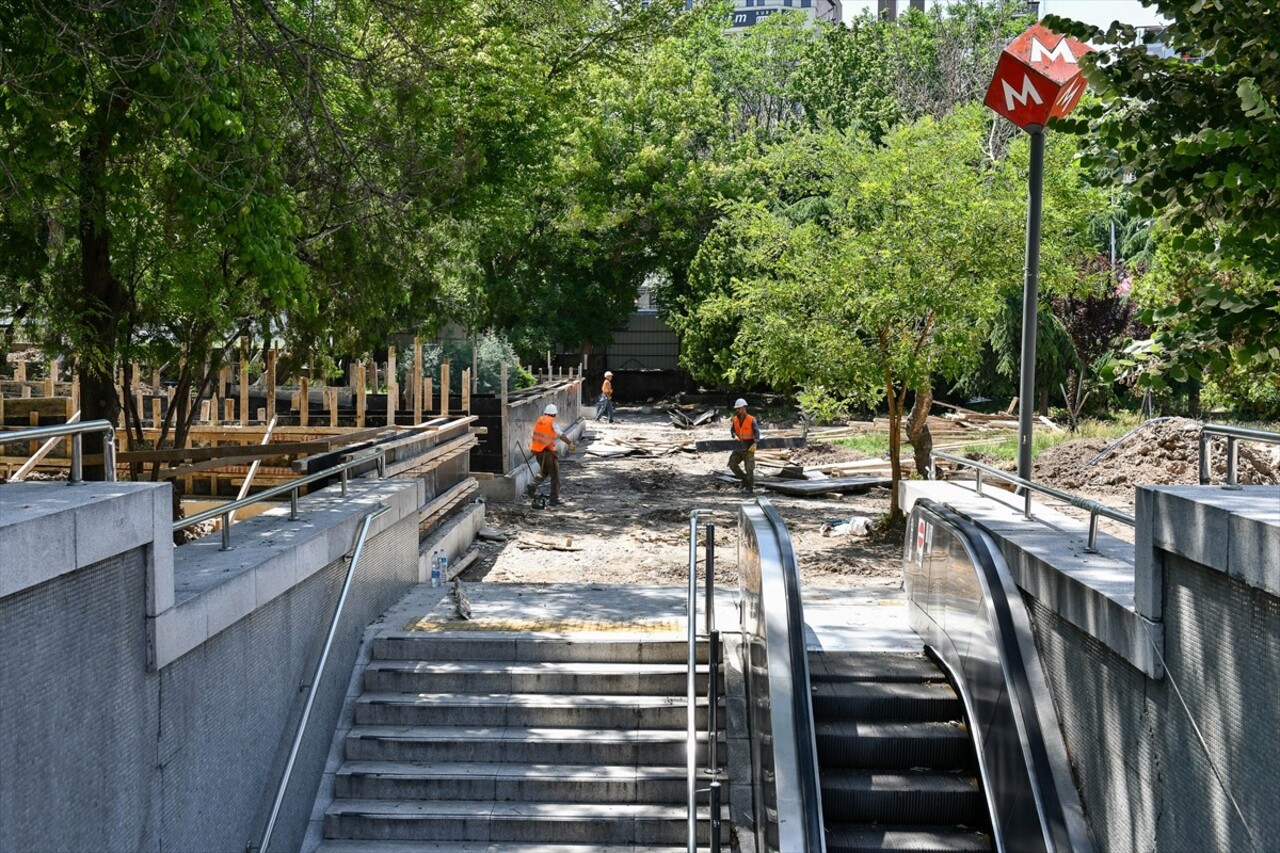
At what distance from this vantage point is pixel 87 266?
11531 millimetres

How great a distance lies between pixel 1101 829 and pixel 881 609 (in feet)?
12.6

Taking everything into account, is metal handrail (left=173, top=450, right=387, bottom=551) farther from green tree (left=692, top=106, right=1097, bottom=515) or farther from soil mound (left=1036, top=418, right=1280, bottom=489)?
soil mound (left=1036, top=418, right=1280, bottom=489)

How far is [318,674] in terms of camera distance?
27.2 ft

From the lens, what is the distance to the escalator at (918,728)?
6.66 m

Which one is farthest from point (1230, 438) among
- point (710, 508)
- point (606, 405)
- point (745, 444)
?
point (606, 405)

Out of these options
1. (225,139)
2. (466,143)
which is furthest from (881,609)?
(466,143)

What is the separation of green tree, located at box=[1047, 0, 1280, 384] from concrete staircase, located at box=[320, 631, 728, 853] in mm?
4005

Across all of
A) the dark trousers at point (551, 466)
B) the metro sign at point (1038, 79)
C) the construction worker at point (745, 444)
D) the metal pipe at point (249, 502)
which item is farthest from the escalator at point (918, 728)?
the construction worker at point (745, 444)

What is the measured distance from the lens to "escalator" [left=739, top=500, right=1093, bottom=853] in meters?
6.66

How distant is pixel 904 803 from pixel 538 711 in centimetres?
276

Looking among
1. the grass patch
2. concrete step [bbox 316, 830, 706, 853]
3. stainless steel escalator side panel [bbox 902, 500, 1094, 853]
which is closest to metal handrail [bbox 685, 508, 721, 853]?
concrete step [bbox 316, 830, 706, 853]

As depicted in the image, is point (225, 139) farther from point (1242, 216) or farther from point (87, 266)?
point (1242, 216)

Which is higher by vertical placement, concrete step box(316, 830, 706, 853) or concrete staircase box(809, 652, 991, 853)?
concrete staircase box(809, 652, 991, 853)

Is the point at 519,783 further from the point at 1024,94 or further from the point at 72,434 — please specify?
the point at 1024,94
